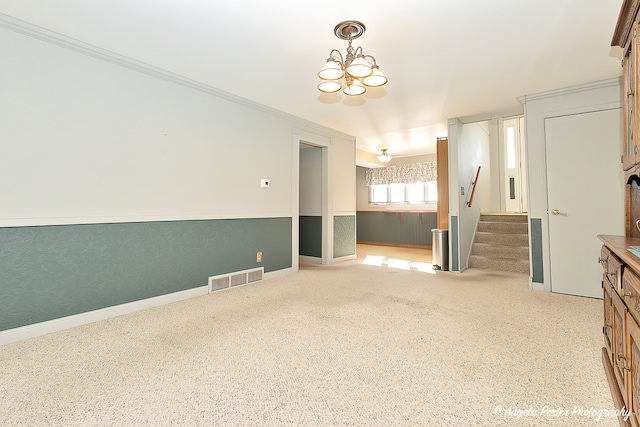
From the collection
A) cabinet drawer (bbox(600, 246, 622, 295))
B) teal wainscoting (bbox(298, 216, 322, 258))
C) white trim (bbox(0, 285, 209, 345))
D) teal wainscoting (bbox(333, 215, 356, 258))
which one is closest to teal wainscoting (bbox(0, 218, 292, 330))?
white trim (bbox(0, 285, 209, 345))

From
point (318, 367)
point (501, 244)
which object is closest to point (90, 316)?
point (318, 367)

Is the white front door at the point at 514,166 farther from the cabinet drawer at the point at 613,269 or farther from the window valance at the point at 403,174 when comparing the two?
the cabinet drawer at the point at 613,269

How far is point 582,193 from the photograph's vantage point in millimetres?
3449

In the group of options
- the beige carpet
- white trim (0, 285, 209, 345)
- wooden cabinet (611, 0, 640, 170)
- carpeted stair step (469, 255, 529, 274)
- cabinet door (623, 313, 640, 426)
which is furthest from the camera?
carpeted stair step (469, 255, 529, 274)

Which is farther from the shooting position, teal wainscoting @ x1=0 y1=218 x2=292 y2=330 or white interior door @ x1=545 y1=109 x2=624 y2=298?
white interior door @ x1=545 y1=109 x2=624 y2=298

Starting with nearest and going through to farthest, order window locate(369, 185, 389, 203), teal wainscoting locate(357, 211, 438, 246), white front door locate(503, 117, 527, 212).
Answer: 1. white front door locate(503, 117, 527, 212)
2. teal wainscoting locate(357, 211, 438, 246)
3. window locate(369, 185, 389, 203)

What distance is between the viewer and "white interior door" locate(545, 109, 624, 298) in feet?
10.8

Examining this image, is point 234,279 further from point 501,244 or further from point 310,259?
point 501,244

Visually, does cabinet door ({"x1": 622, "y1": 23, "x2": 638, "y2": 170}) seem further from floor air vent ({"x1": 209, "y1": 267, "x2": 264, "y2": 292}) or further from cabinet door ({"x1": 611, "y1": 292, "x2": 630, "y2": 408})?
floor air vent ({"x1": 209, "y1": 267, "x2": 264, "y2": 292})

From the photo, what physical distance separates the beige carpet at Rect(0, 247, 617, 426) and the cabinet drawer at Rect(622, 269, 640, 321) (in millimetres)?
575

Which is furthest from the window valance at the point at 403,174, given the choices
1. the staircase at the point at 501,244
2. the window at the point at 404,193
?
the staircase at the point at 501,244

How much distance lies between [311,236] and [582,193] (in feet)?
12.6

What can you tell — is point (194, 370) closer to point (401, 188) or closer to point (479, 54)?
point (479, 54)

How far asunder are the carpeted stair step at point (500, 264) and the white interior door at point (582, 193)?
1014mm
